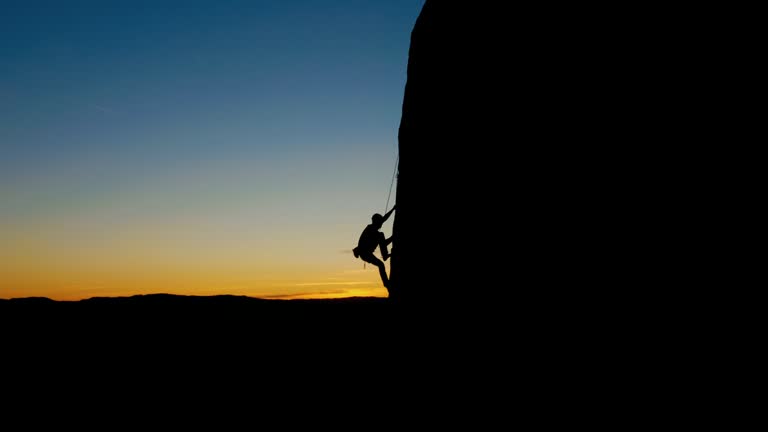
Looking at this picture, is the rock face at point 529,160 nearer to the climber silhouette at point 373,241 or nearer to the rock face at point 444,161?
the rock face at point 444,161

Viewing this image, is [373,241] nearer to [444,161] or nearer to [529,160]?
[444,161]

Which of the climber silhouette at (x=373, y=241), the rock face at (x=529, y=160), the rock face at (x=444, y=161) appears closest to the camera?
the rock face at (x=529, y=160)

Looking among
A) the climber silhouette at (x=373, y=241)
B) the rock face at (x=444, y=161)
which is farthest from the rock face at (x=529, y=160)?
the climber silhouette at (x=373, y=241)

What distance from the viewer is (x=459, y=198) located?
5.59m

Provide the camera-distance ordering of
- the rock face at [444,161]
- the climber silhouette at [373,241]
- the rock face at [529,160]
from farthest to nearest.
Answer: the climber silhouette at [373,241] < the rock face at [444,161] < the rock face at [529,160]

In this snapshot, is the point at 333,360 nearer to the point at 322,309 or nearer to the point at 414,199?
the point at 414,199

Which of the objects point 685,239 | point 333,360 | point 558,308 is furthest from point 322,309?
point 685,239

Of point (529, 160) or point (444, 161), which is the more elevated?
point (444, 161)

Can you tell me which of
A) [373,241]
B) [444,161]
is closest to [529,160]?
[444,161]

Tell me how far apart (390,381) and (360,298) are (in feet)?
43.3

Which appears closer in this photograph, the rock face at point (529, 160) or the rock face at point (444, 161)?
the rock face at point (529, 160)

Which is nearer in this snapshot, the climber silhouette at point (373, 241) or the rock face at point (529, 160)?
the rock face at point (529, 160)

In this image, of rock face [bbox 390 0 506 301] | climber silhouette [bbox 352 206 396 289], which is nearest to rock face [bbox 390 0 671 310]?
rock face [bbox 390 0 506 301]

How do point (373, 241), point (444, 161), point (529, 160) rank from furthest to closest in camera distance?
point (373, 241) < point (444, 161) < point (529, 160)
